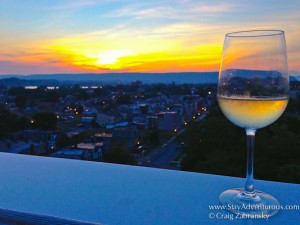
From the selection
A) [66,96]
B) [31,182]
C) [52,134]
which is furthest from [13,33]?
[31,182]

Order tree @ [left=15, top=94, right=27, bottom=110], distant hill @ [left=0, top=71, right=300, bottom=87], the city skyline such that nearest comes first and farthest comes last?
1. the city skyline
2. tree @ [left=15, top=94, right=27, bottom=110]
3. distant hill @ [left=0, top=71, right=300, bottom=87]

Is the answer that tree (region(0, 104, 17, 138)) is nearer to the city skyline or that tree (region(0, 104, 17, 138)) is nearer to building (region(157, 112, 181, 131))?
the city skyline

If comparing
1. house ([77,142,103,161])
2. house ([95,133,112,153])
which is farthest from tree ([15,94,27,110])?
house ([77,142,103,161])

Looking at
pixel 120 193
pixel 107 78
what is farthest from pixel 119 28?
pixel 120 193

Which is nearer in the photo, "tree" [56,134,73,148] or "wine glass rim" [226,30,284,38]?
"wine glass rim" [226,30,284,38]

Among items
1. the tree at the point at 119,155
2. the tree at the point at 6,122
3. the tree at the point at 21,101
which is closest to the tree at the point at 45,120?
the tree at the point at 21,101

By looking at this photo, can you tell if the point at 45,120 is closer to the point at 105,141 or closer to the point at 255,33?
the point at 105,141

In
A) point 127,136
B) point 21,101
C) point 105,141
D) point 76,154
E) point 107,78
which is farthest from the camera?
point 107,78

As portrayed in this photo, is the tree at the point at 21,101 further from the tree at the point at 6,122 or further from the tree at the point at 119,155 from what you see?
the tree at the point at 119,155
